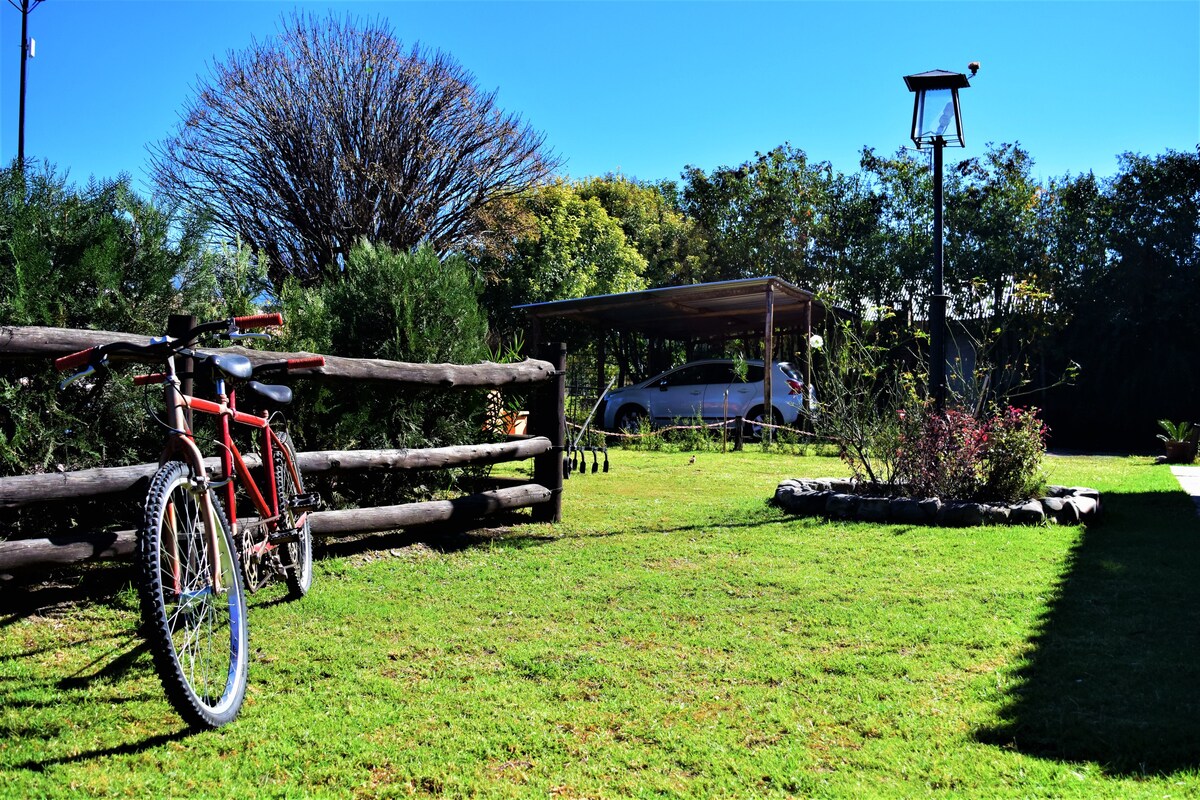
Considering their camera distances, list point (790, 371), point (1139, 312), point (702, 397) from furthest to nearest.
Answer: point (1139, 312), point (702, 397), point (790, 371)

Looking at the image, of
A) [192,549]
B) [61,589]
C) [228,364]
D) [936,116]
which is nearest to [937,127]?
[936,116]

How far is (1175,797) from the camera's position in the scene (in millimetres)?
2389

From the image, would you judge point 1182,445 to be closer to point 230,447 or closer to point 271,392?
point 271,392

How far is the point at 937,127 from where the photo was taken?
24.1ft

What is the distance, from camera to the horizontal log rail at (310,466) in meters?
3.73

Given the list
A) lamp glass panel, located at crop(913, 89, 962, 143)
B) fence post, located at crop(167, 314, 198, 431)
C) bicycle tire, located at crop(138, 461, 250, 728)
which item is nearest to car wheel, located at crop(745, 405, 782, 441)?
lamp glass panel, located at crop(913, 89, 962, 143)

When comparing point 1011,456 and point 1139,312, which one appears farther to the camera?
point 1139,312

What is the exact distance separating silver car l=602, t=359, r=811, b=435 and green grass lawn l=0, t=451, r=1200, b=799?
1000 cm

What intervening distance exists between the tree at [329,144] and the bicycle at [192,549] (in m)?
16.8

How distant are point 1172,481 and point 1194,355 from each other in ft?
31.3

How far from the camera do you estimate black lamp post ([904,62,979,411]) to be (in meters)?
7.22

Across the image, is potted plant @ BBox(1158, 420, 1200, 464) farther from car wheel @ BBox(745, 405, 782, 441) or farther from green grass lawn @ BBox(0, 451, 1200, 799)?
green grass lawn @ BBox(0, 451, 1200, 799)

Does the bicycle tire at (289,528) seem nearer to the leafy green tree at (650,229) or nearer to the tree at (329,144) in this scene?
the tree at (329,144)

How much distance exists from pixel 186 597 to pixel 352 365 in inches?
98.6
